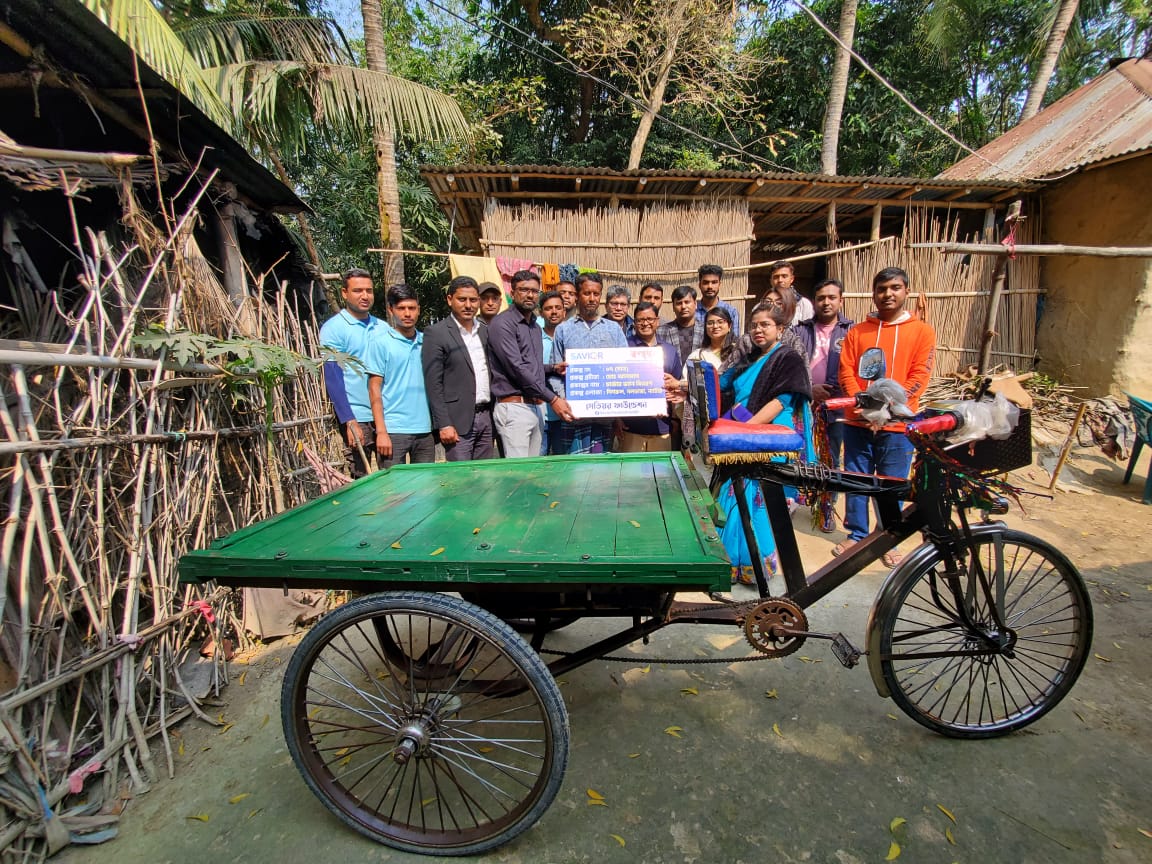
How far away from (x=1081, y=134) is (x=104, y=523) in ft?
37.8

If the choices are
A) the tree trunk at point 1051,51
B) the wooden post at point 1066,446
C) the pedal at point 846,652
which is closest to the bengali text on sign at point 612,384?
the pedal at point 846,652

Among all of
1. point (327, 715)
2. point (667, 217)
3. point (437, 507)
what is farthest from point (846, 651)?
point (667, 217)

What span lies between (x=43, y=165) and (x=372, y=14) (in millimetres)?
6519

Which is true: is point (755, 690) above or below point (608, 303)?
below

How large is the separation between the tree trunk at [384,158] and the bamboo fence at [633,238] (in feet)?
4.24

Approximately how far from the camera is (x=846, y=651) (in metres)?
2.04

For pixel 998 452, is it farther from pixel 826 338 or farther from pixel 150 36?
pixel 150 36

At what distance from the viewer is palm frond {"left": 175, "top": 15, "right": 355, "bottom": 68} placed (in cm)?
693

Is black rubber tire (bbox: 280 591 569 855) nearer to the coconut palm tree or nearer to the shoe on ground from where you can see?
the shoe on ground

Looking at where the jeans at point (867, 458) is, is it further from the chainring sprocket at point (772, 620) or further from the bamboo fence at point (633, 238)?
the bamboo fence at point (633, 238)

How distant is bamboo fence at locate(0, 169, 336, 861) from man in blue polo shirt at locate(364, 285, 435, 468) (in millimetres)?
920

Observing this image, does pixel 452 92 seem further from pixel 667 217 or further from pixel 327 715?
pixel 327 715

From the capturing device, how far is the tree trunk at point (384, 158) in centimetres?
684

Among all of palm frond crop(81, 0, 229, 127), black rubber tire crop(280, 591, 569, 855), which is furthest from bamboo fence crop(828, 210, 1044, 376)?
palm frond crop(81, 0, 229, 127)
